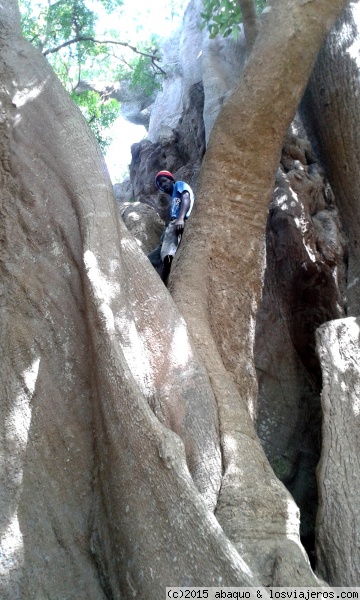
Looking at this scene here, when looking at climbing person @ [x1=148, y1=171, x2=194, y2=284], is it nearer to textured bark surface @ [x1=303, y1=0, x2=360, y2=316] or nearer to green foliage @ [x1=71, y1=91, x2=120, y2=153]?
textured bark surface @ [x1=303, y1=0, x2=360, y2=316]

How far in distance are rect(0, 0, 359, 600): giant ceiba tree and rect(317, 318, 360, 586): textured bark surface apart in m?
0.04

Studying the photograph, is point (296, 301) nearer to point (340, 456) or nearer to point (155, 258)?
point (155, 258)

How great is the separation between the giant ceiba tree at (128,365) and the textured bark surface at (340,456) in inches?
1.6

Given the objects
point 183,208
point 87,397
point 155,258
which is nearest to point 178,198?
point 183,208

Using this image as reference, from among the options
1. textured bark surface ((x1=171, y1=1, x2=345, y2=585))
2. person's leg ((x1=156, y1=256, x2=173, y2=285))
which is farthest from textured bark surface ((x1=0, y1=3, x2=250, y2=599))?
person's leg ((x1=156, y1=256, x2=173, y2=285))

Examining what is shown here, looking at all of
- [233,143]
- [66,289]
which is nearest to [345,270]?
[233,143]

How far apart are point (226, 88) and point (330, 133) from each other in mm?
2475

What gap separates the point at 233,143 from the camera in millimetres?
4777

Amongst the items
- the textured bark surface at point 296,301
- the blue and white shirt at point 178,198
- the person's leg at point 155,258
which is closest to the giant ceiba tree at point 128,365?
the textured bark surface at point 296,301

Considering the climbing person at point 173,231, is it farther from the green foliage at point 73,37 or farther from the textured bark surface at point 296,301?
the green foliage at point 73,37

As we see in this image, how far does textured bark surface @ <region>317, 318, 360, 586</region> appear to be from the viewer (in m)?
3.32

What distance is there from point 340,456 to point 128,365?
4.17ft

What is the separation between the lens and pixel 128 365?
10.7ft

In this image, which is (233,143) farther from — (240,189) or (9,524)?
(9,524)
